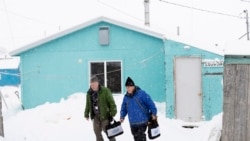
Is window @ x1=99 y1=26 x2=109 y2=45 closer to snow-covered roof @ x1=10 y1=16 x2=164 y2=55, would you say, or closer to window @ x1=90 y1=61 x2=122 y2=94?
snow-covered roof @ x1=10 y1=16 x2=164 y2=55

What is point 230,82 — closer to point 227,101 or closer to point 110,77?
point 227,101

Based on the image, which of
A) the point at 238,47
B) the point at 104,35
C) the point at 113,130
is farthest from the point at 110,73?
the point at 113,130

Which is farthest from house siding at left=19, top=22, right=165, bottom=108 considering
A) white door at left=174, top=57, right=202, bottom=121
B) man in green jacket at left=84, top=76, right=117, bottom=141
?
man in green jacket at left=84, top=76, right=117, bottom=141

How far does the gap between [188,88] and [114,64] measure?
2.94m

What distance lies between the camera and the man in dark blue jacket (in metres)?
7.85

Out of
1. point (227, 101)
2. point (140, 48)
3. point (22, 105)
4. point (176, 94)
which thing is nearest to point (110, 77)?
point (140, 48)

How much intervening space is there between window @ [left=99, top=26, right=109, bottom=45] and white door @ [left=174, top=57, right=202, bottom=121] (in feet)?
9.19

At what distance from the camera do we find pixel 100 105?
8.48m

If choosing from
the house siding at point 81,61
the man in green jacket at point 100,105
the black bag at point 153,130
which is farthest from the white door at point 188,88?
the black bag at point 153,130

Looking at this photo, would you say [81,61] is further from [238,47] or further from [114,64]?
[238,47]

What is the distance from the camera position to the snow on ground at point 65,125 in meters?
11.6

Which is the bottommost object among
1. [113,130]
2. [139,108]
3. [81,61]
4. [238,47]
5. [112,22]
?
[113,130]

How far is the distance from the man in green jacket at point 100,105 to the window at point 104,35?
7.33 metres

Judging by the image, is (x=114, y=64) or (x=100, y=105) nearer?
(x=100, y=105)
